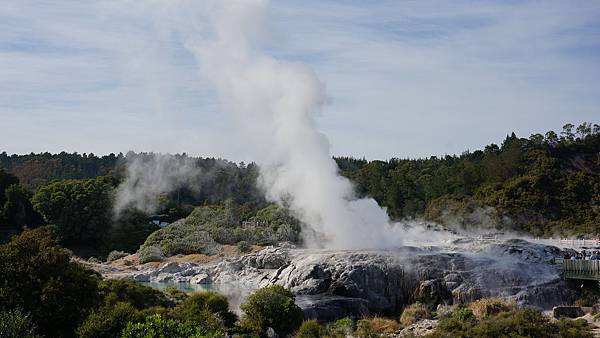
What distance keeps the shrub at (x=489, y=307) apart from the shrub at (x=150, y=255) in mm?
28914

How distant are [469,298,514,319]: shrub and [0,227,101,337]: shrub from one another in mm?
13287

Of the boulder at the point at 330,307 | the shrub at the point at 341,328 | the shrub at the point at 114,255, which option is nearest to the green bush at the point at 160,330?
the shrub at the point at 341,328

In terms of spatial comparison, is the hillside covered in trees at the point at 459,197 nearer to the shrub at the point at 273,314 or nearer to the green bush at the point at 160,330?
the shrub at the point at 273,314

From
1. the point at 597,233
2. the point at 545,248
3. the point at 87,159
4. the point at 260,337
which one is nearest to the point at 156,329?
the point at 260,337

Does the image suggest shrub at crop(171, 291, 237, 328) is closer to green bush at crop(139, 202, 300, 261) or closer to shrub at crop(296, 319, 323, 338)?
shrub at crop(296, 319, 323, 338)

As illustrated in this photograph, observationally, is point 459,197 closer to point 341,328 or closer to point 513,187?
point 513,187

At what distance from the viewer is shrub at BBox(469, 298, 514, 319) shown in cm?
2480

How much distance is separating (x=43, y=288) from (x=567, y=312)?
17.9 m

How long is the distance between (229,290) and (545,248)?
14.7 m

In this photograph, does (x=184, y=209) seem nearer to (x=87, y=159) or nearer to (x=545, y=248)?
(x=545, y=248)

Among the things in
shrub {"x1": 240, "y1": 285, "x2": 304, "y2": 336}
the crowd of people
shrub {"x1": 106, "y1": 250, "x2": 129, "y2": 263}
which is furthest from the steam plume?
shrub {"x1": 240, "y1": 285, "x2": 304, "y2": 336}

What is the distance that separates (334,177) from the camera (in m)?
37.7

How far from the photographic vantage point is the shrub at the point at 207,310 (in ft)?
65.1

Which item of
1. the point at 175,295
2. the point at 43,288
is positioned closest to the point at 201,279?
the point at 175,295
